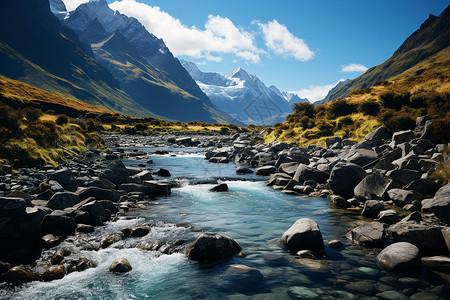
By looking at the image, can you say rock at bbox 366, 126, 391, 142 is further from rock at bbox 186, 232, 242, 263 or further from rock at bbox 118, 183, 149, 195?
rock at bbox 186, 232, 242, 263

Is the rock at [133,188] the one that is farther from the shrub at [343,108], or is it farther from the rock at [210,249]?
the shrub at [343,108]

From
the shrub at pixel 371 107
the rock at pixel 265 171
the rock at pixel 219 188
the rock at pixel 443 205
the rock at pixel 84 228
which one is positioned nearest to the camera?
the rock at pixel 443 205

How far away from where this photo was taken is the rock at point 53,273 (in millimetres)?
6660

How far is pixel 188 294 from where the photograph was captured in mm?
6070

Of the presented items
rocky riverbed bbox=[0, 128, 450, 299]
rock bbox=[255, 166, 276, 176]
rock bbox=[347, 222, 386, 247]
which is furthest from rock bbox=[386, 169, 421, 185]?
rock bbox=[255, 166, 276, 176]

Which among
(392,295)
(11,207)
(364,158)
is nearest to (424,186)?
(364,158)

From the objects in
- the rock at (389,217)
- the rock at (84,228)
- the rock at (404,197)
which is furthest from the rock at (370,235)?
the rock at (84,228)

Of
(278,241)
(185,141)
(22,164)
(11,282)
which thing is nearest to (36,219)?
(11,282)

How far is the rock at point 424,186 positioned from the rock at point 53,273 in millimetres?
14390

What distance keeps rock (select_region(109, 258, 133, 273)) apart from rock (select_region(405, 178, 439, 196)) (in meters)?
12.7

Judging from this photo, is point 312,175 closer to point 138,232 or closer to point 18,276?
point 138,232

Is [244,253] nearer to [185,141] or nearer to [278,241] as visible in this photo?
[278,241]

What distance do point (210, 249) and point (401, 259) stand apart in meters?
5.24

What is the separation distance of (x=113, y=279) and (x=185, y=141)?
53003 millimetres
